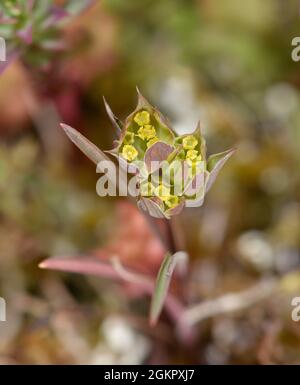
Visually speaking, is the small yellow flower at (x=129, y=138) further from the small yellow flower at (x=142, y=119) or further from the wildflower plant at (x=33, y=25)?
the wildflower plant at (x=33, y=25)

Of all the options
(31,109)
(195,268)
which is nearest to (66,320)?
(195,268)

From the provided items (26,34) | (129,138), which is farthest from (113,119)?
(26,34)

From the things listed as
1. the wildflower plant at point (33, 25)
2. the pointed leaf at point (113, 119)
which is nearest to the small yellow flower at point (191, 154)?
the pointed leaf at point (113, 119)

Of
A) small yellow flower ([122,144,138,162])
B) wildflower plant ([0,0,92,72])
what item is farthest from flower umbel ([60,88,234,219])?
wildflower plant ([0,0,92,72])

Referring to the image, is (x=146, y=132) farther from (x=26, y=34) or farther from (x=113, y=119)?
(x=26, y=34)

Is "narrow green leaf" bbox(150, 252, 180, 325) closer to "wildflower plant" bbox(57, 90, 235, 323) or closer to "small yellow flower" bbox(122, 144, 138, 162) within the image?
"wildflower plant" bbox(57, 90, 235, 323)
